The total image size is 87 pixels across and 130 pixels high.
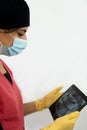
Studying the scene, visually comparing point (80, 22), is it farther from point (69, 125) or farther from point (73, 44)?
point (69, 125)

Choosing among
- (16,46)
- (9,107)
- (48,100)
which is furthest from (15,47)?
(48,100)

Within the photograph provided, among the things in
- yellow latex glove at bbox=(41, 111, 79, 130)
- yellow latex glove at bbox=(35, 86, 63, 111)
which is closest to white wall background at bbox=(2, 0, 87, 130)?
yellow latex glove at bbox=(35, 86, 63, 111)

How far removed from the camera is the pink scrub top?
3.69ft

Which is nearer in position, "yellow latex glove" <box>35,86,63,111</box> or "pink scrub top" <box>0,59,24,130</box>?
"pink scrub top" <box>0,59,24,130</box>

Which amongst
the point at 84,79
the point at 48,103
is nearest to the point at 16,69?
the point at 48,103

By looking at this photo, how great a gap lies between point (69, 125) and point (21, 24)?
519mm

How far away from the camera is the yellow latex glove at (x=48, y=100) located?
1396mm

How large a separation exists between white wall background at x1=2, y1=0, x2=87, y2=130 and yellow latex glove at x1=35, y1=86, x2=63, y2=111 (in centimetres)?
11

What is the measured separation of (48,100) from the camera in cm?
139

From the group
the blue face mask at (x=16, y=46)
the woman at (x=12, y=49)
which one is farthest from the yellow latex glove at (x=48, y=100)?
the blue face mask at (x=16, y=46)

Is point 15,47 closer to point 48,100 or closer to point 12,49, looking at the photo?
point 12,49

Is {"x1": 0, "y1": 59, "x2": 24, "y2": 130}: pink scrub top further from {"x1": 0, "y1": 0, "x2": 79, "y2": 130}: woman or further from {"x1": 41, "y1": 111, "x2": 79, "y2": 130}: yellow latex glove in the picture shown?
{"x1": 41, "y1": 111, "x2": 79, "y2": 130}: yellow latex glove

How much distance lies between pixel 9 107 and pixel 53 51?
19.6 inches

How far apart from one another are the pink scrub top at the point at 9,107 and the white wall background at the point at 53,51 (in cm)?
28
